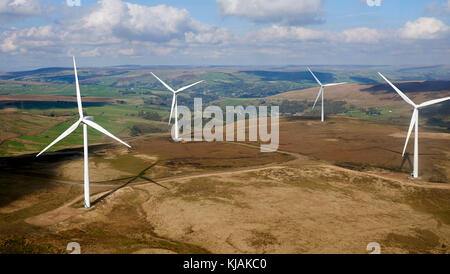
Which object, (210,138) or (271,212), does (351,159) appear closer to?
(271,212)

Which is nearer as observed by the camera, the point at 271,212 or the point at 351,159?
the point at 271,212

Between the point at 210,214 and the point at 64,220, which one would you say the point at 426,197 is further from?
the point at 64,220

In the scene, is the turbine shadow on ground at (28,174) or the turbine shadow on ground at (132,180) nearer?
the turbine shadow on ground at (132,180)

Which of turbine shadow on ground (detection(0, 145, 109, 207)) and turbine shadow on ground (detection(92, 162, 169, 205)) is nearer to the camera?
turbine shadow on ground (detection(92, 162, 169, 205))

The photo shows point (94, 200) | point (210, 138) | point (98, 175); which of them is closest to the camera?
point (94, 200)

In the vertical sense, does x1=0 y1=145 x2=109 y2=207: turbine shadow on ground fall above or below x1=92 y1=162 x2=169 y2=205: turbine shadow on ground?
above

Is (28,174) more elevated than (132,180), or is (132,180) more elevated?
(28,174)

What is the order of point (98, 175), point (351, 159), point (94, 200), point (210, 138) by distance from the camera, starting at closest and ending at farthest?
1. point (94, 200)
2. point (98, 175)
3. point (351, 159)
4. point (210, 138)

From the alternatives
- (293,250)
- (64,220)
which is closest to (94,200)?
(64,220)

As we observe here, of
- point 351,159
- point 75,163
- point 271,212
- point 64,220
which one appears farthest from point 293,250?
point 75,163

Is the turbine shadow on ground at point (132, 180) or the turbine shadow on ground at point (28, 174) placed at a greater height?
the turbine shadow on ground at point (28, 174)
